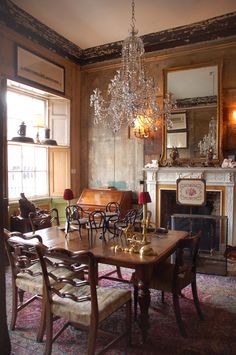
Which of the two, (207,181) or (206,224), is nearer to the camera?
(206,224)

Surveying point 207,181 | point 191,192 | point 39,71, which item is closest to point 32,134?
point 39,71

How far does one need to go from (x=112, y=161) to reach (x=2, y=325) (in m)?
4.88

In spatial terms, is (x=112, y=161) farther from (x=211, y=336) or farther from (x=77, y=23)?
(x=211, y=336)

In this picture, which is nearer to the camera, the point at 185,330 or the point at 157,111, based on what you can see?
the point at 185,330

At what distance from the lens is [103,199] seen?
5273 millimetres

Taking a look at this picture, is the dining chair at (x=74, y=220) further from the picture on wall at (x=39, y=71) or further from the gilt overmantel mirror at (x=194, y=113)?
the picture on wall at (x=39, y=71)

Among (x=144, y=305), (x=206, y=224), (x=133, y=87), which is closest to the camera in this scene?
(x=144, y=305)

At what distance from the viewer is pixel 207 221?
4516mm

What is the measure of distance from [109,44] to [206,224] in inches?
143

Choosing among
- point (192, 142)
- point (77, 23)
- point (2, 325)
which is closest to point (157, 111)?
point (192, 142)

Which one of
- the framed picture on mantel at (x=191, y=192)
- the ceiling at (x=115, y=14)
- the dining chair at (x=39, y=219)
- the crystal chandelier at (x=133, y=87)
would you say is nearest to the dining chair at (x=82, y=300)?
the dining chair at (x=39, y=219)

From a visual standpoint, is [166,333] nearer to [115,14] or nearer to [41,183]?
[41,183]

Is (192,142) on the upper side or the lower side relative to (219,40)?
lower

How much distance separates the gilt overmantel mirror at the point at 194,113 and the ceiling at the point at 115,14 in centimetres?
80
